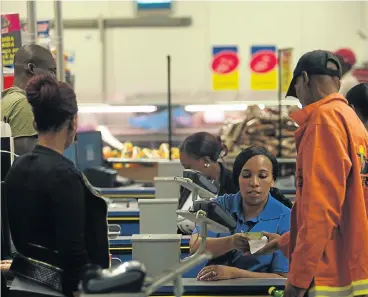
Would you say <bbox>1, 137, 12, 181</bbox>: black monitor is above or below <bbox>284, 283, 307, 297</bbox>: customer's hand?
above

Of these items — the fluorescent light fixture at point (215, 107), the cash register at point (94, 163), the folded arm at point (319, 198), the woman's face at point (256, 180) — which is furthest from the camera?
the fluorescent light fixture at point (215, 107)

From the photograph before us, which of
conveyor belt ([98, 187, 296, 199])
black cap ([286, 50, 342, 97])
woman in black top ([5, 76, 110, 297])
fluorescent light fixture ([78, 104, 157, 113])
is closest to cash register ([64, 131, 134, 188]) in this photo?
conveyor belt ([98, 187, 296, 199])

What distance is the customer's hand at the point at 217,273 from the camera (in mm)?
3139

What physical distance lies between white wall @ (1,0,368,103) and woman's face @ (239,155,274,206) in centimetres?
754

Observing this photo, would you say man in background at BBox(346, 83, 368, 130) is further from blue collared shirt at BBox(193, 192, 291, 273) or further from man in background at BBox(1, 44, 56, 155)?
man in background at BBox(1, 44, 56, 155)

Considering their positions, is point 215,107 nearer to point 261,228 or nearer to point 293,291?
point 261,228

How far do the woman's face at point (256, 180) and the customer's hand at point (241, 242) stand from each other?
0.38 m

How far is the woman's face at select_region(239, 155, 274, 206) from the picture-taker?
3494 mm

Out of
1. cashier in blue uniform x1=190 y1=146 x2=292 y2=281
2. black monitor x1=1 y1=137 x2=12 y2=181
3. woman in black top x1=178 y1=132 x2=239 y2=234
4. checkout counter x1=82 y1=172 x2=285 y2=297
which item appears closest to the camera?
checkout counter x1=82 y1=172 x2=285 y2=297

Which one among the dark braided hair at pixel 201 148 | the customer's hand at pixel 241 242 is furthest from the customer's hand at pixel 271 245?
the dark braided hair at pixel 201 148

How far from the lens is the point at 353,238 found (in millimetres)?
2648

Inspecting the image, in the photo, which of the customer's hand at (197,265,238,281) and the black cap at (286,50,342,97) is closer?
the black cap at (286,50,342,97)

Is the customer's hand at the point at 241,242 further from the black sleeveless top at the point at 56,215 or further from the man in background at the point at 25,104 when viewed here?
the man in background at the point at 25,104

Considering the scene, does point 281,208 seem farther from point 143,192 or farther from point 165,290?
point 143,192
